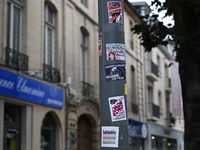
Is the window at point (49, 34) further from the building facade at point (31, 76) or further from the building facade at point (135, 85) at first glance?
the building facade at point (135, 85)

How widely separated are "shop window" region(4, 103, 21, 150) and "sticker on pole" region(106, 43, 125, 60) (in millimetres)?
7713

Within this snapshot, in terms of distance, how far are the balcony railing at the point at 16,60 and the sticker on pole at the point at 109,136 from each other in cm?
737

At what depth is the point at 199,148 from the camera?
8.78 meters

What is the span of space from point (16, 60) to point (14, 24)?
4.35ft

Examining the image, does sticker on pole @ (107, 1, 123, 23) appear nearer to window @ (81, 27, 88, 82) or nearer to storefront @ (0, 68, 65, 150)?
storefront @ (0, 68, 65, 150)

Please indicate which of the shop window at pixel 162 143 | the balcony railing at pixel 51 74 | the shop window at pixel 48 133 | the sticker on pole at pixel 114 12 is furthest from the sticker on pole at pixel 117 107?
the shop window at pixel 162 143

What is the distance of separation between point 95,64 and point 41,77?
542 cm

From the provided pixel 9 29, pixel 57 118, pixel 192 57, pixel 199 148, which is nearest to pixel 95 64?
pixel 57 118

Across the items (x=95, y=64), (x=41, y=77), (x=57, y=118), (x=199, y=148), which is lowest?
(x=199, y=148)

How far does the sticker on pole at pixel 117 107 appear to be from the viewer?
408 cm

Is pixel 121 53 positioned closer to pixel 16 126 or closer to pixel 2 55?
pixel 2 55

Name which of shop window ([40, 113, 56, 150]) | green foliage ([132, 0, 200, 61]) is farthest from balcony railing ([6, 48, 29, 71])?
green foliage ([132, 0, 200, 61])

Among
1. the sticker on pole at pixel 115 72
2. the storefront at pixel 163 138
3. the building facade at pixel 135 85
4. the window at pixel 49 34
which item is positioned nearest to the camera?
the sticker on pole at pixel 115 72

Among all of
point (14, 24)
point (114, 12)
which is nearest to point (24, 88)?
point (14, 24)
